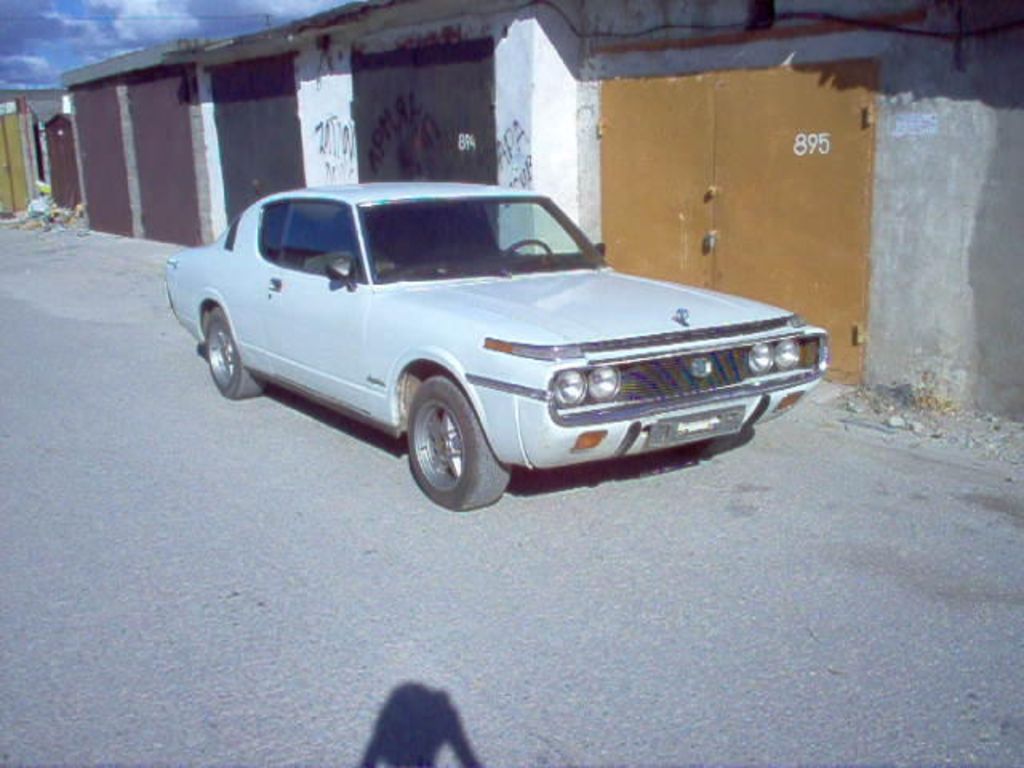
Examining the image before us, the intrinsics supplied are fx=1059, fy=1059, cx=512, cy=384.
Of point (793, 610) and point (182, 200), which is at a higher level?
point (182, 200)

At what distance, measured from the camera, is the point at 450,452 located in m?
5.33

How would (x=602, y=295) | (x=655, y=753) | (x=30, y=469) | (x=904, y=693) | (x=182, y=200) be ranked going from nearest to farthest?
(x=655, y=753) → (x=904, y=693) → (x=602, y=295) → (x=30, y=469) → (x=182, y=200)

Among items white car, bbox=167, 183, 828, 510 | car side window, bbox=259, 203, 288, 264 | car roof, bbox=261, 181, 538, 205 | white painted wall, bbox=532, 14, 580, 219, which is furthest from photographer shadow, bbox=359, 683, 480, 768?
white painted wall, bbox=532, 14, 580, 219

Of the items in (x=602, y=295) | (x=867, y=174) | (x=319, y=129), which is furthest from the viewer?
(x=319, y=129)

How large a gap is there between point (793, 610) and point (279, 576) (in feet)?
7.04

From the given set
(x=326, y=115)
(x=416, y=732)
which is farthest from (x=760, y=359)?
(x=326, y=115)

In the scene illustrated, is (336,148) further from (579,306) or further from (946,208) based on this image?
(579,306)

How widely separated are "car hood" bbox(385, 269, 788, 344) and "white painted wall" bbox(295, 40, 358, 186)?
804 cm

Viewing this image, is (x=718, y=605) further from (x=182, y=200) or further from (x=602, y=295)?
(x=182, y=200)

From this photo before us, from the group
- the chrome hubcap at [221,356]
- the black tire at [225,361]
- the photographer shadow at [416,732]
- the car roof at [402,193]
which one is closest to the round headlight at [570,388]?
the photographer shadow at [416,732]

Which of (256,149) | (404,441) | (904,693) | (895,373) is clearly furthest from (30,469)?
(256,149)

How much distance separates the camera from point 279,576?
180 inches

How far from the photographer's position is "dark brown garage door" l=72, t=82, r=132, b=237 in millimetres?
21297

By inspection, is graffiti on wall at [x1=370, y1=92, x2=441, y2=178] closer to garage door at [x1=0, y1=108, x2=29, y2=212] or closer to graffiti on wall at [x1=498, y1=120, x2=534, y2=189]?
graffiti on wall at [x1=498, y1=120, x2=534, y2=189]
